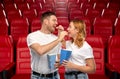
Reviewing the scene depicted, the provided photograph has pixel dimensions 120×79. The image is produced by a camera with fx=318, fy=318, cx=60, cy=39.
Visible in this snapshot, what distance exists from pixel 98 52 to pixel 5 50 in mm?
1141

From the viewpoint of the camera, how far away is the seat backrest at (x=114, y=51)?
3.89 m

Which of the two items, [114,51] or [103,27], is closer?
[114,51]

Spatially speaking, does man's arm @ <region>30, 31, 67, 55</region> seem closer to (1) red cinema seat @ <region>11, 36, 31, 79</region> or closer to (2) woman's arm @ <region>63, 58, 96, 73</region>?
(2) woman's arm @ <region>63, 58, 96, 73</region>

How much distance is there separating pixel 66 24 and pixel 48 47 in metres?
2.75

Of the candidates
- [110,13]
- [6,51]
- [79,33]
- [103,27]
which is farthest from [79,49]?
[110,13]

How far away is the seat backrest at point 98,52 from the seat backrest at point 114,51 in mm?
117

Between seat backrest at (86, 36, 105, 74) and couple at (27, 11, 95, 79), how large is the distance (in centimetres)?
131

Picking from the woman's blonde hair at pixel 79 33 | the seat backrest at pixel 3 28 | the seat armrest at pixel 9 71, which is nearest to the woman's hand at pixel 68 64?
the woman's blonde hair at pixel 79 33

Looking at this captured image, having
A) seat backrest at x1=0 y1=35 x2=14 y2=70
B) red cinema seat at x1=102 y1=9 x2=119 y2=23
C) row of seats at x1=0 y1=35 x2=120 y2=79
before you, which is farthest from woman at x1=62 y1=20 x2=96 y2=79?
red cinema seat at x1=102 y1=9 x2=119 y2=23

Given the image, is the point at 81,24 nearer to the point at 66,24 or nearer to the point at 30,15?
the point at 66,24

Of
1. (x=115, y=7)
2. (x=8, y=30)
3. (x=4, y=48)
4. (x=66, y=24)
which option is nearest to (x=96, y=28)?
(x=66, y=24)

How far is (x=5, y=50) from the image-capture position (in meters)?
3.92

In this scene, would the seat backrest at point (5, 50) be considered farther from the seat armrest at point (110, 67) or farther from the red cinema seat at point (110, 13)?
the red cinema seat at point (110, 13)

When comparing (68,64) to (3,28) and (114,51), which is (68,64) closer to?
(114,51)
